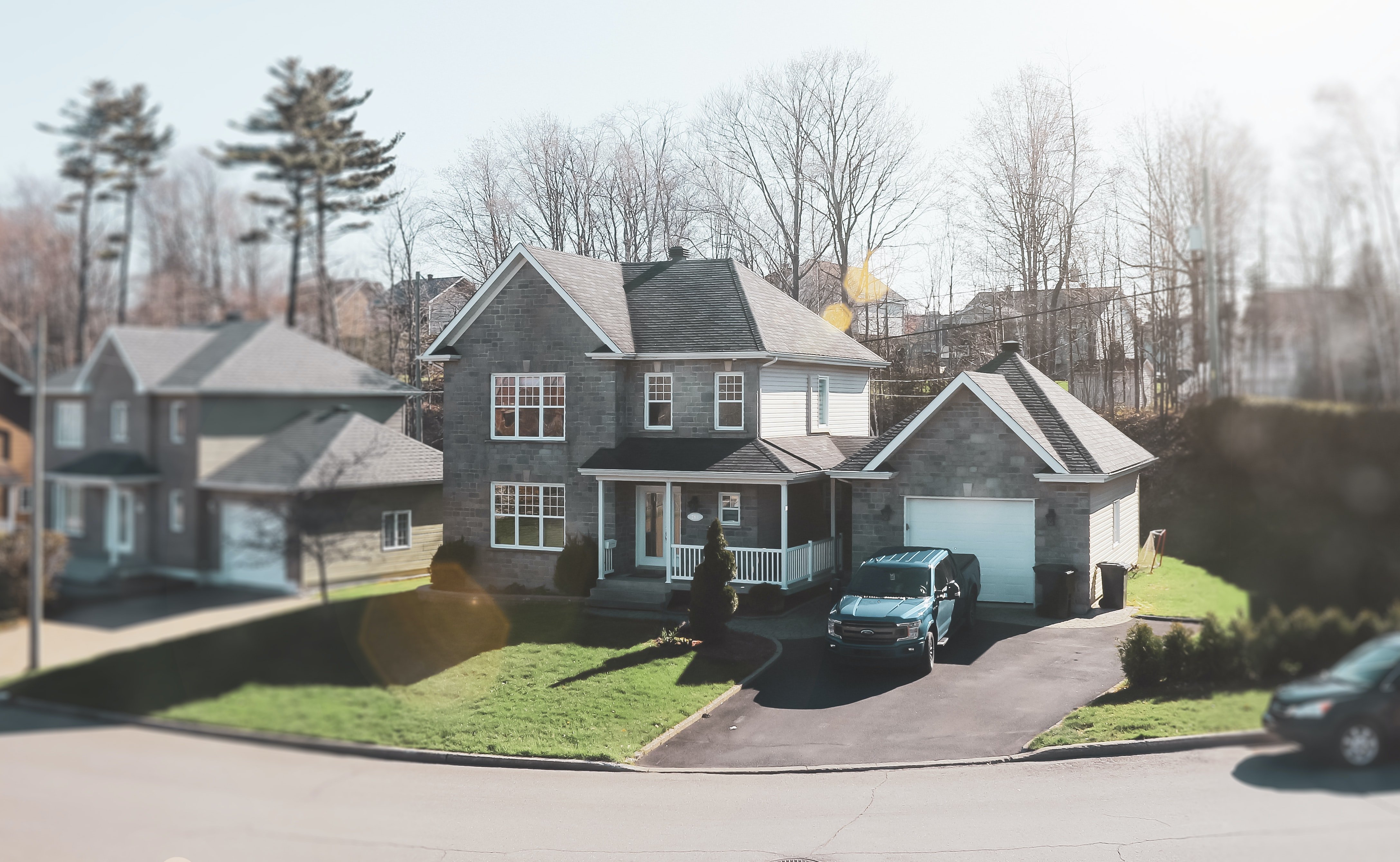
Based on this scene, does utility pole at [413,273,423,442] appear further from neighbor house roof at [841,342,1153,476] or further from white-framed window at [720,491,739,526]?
white-framed window at [720,491,739,526]

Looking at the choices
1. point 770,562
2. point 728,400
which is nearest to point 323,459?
point 728,400

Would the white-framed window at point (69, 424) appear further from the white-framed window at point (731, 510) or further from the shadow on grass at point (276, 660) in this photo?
the white-framed window at point (731, 510)

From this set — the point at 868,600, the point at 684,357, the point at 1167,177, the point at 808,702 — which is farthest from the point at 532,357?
the point at 868,600

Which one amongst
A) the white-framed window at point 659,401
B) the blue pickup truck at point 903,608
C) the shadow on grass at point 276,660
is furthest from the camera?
the blue pickup truck at point 903,608

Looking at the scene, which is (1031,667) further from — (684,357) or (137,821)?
(137,821)

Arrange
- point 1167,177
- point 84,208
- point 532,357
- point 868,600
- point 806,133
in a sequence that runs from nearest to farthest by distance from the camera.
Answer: point 84,208
point 1167,177
point 806,133
point 532,357
point 868,600

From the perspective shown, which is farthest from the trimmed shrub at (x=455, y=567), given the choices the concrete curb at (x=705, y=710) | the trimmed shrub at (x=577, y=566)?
the concrete curb at (x=705, y=710)
